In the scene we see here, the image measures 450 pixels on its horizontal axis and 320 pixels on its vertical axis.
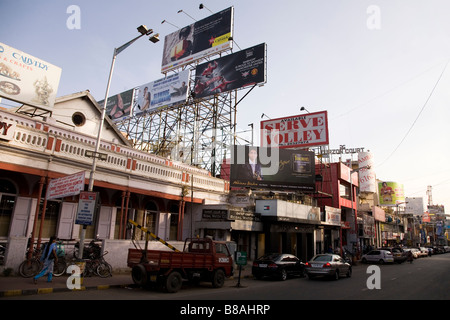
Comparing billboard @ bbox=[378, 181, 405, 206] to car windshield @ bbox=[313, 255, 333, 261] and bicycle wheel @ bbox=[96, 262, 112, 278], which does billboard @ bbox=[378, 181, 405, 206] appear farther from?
bicycle wheel @ bbox=[96, 262, 112, 278]

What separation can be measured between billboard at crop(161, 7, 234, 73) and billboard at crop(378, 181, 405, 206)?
49719mm

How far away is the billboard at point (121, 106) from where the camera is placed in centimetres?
4777

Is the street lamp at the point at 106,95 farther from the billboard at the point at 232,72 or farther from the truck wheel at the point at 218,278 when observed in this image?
the billboard at the point at 232,72

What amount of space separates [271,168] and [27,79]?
897 inches

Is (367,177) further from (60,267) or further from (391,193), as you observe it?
(60,267)

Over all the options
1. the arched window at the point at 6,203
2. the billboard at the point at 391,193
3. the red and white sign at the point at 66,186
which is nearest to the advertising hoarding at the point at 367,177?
the billboard at the point at 391,193

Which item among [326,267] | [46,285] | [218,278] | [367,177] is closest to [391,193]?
[367,177]

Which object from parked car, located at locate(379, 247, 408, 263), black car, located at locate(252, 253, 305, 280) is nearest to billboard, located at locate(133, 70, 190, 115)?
black car, located at locate(252, 253, 305, 280)

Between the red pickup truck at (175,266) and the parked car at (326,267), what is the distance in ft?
18.4

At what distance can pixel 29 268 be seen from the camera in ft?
41.2

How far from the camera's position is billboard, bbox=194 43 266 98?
32875 millimetres

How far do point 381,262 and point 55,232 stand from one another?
30.8 m
